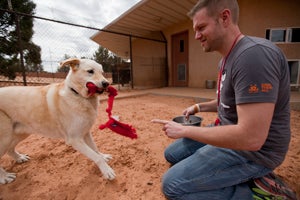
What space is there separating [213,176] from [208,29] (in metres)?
1.08

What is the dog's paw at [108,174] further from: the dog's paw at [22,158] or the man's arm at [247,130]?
the dog's paw at [22,158]

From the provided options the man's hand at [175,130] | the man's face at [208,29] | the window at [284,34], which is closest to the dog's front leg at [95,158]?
the man's hand at [175,130]

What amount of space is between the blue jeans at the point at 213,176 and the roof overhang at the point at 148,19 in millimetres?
6611

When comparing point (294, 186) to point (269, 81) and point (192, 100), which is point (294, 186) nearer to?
point (269, 81)

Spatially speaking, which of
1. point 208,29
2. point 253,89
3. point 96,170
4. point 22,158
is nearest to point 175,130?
point 253,89

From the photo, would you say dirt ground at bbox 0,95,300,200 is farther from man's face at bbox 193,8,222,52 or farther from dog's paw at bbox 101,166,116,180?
man's face at bbox 193,8,222,52

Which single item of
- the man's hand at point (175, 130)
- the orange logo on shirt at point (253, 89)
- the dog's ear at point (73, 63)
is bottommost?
the man's hand at point (175, 130)

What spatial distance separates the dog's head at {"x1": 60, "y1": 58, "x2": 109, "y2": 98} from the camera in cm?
177

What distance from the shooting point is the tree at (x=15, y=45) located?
27.1 feet

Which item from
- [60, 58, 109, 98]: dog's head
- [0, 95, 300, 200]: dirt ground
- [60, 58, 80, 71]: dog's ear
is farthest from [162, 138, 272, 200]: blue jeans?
[60, 58, 80, 71]: dog's ear

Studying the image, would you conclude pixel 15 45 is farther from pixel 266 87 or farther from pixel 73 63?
pixel 266 87

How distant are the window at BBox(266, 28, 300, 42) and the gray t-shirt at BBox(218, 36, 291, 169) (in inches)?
275

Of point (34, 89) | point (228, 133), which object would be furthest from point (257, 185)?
point (34, 89)

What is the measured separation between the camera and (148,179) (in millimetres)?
1795
